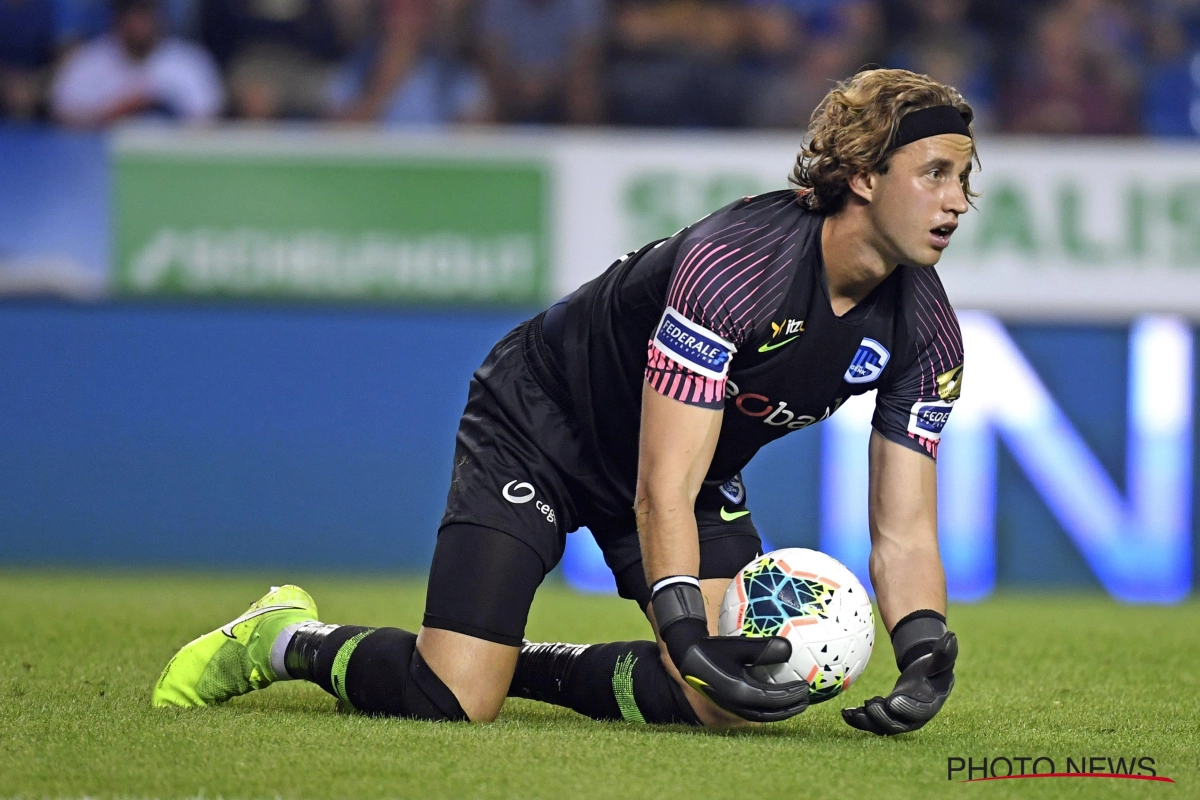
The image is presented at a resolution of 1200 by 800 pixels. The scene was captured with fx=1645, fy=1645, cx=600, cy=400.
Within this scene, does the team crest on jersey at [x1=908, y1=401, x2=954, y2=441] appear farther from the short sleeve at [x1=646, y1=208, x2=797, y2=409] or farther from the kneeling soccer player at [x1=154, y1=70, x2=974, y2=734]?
the short sleeve at [x1=646, y1=208, x2=797, y2=409]

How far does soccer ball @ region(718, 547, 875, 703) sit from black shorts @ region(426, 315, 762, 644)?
48 centimetres

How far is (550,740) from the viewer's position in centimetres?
390

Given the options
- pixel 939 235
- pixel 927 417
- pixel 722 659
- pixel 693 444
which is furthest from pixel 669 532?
pixel 939 235

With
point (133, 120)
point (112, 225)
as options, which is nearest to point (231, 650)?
point (112, 225)

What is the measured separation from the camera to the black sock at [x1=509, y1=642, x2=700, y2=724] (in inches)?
169

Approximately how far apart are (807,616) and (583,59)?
735 centimetres

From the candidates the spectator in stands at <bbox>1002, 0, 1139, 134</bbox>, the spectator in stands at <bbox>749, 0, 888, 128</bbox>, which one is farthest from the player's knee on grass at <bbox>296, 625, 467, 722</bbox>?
the spectator in stands at <bbox>1002, 0, 1139, 134</bbox>

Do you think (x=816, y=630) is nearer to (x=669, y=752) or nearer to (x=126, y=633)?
(x=669, y=752)

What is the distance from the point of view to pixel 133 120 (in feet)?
33.2

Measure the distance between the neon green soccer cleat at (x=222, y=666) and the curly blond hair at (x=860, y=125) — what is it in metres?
1.93

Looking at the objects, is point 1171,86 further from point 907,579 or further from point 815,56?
point 907,579

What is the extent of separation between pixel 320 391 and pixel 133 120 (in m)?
2.41

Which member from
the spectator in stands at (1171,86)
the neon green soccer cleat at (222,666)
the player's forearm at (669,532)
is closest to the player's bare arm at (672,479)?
the player's forearm at (669,532)

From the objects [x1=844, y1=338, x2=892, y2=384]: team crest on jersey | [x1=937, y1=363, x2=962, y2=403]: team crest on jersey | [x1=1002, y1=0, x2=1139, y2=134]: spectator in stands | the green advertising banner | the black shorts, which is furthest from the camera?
[x1=1002, y1=0, x2=1139, y2=134]: spectator in stands
